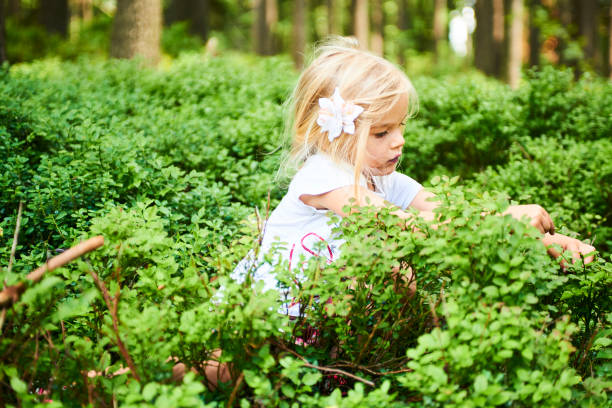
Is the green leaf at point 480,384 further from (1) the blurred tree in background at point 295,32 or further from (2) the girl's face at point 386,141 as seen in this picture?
(1) the blurred tree in background at point 295,32

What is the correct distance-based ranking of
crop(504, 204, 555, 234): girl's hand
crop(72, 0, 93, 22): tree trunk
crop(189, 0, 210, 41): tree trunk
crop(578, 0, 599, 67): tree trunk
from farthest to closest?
crop(72, 0, 93, 22): tree trunk
crop(189, 0, 210, 41): tree trunk
crop(578, 0, 599, 67): tree trunk
crop(504, 204, 555, 234): girl's hand

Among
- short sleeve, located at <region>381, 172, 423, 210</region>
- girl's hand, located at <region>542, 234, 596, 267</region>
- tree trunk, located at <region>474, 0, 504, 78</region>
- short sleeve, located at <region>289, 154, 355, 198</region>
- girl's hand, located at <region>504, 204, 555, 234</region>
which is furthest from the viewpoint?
tree trunk, located at <region>474, 0, 504, 78</region>

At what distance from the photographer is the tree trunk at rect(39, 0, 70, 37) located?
44.1 ft

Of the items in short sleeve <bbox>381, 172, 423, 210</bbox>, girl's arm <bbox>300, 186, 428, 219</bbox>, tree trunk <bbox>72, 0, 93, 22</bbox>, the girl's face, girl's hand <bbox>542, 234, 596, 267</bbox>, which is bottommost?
girl's hand <bbox>542, 234, 596, 267</bbox>

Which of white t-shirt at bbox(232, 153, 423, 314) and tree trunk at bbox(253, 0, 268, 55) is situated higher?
tree trunk at bbox(253, 0, 268, 55)

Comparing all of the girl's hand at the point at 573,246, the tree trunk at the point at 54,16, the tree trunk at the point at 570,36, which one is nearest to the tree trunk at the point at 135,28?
the girl's hand at the point at 573,246

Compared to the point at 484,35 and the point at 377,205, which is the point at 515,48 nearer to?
the point at 484,35

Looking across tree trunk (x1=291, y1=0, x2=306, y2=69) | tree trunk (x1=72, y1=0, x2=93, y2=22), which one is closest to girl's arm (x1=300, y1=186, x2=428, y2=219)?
tree trunk (x1=291, y1=0, x2=306, y2=69)

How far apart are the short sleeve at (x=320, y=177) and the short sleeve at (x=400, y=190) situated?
0.46 meters

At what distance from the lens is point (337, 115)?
2.44m

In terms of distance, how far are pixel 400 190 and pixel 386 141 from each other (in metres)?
0.46

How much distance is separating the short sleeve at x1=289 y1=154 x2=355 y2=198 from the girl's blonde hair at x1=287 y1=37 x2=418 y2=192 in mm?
44

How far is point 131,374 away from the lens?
1.62 meters

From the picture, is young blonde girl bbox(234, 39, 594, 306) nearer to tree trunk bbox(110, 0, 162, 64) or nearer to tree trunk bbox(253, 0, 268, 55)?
tree trunk bbox(110, 0, 162, 64)
